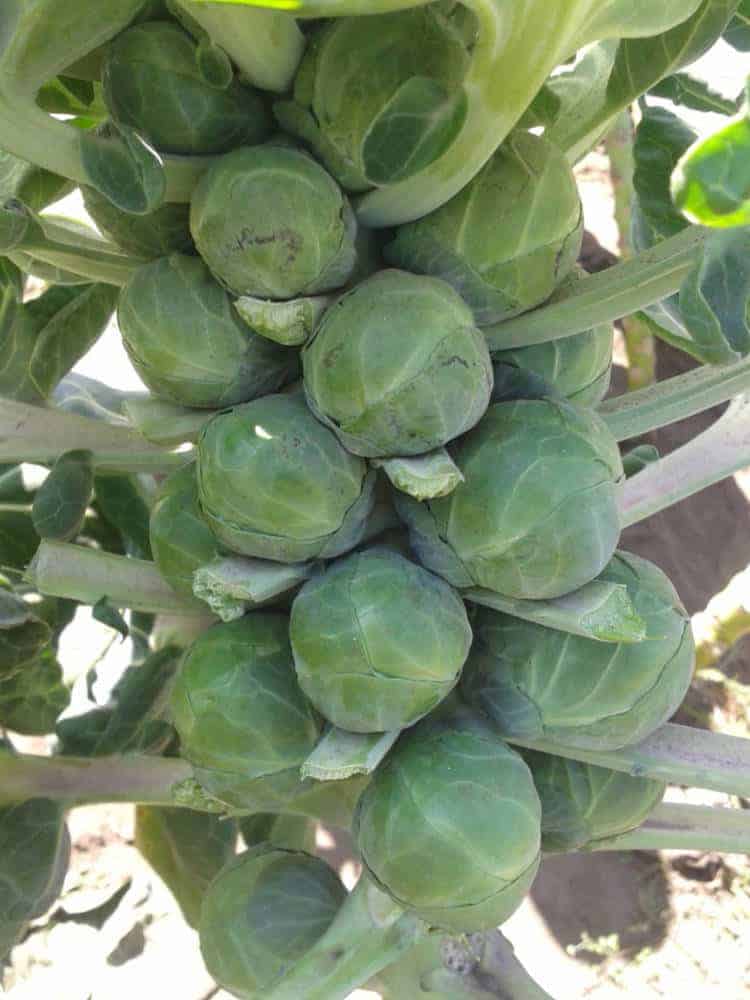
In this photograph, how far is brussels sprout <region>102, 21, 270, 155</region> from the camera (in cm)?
98

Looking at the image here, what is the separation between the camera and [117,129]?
0.99m

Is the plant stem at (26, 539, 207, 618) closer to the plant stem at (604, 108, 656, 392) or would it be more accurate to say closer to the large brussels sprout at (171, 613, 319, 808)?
the large brussels sprout at (171, 613, 319, 808)

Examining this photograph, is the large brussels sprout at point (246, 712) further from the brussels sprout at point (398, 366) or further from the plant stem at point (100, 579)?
the brussels sprout at point (398, 366)

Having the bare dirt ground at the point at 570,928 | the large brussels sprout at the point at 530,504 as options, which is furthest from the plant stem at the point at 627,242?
the large brussels sprout at the point at 530,504

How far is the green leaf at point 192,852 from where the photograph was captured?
2135mm

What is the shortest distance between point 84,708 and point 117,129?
139 cm

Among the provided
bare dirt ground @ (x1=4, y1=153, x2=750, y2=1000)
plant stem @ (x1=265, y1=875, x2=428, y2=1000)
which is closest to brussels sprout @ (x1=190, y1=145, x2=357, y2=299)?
plant stem @ (x1=265, y1=875, x2=428, y2=1000)

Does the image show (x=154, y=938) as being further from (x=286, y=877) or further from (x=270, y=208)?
(x=270, y=208)

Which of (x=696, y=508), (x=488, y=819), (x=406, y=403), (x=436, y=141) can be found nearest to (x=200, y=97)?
(x=436, y=141)

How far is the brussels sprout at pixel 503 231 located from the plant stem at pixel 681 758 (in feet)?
1.73

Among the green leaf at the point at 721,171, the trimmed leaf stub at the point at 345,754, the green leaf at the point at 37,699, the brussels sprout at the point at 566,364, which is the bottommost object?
the green leaf at the point at 37,699

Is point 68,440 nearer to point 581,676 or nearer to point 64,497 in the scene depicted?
point 64,497

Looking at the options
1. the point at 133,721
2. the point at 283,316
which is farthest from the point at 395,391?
the point at 133,721

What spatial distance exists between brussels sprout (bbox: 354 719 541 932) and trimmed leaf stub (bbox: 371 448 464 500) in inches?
11.5
